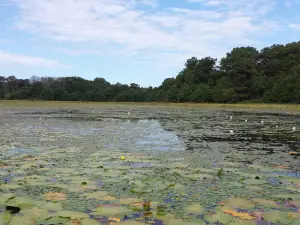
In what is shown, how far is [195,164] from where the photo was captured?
7176 millimetres

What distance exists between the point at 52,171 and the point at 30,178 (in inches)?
25.5

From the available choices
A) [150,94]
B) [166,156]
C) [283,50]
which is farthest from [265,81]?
[166,156]

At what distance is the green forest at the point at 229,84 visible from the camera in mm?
55781

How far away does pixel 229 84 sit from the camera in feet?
208

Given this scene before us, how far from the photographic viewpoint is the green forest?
55781 mm

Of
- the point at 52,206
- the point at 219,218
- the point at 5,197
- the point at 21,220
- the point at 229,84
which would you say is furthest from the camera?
the point at 229,84

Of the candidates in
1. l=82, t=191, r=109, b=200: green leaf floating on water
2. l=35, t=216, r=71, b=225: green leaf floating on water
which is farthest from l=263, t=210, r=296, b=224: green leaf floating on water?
l=35, t=216, r=71, b=225: green leaf floating on water

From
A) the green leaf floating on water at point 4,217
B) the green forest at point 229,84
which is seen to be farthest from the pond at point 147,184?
the green forest at point 229,84

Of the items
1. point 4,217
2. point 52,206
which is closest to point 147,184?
point 52,206

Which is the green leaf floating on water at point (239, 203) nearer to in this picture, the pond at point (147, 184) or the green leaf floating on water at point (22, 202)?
the pond at point (147, 184)

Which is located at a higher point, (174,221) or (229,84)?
(229,84)

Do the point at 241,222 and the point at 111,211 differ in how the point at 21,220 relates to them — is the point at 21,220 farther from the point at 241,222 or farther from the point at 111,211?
the point at 241,222

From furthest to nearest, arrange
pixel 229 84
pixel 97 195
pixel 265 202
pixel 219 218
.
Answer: pixel 229 84
pixel 97 195
pixel 265 202
pixel 219 218

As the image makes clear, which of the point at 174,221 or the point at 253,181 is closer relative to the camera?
the point at 174,221
